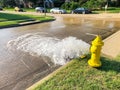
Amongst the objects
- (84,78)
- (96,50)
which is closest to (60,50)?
(96,50)

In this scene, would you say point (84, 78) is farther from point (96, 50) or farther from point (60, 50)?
point (60, 50)

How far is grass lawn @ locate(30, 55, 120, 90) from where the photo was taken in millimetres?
4836

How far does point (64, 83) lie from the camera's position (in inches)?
197

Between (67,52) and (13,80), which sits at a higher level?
(67,52)

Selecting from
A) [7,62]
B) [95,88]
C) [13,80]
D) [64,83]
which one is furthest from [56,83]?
[7,62]

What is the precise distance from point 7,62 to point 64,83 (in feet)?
10.2

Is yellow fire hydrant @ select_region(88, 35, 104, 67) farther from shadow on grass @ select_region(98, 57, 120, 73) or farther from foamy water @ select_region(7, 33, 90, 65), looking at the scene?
foamy water @ select_region(7, 33, 90, 65)

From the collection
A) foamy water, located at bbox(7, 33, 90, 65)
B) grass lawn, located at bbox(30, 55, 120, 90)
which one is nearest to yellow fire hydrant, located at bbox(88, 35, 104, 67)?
grass lawn, located at bbox(30, 55, 120, 90)

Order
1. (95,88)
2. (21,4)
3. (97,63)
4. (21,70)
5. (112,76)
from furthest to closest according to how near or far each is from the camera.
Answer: (21,4), (21,70), (97,63), (112,76), (95,88)

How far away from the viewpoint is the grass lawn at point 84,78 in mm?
4836

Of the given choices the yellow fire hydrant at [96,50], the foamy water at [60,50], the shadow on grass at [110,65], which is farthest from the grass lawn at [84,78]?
the foamy water at [60,50]

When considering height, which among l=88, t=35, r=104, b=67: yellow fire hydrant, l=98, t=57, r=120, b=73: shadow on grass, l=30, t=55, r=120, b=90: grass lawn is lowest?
l=30, t=55, r=120, b=90: grass lawn

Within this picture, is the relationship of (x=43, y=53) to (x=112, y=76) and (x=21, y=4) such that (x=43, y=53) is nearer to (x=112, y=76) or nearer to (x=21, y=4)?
(x=112, y=76)

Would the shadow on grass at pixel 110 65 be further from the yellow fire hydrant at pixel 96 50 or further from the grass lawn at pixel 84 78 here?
the yellow fire hydrant at pixel 96 50
